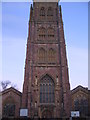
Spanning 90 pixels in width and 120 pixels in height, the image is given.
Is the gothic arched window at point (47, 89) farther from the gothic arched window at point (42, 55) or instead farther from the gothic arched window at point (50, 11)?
the gothic arched window at point (50, 11)

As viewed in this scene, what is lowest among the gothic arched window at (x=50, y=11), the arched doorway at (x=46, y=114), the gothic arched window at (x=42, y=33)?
the arched doorway at (x=46, y=114)

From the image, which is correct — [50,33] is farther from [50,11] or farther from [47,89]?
[47,89]

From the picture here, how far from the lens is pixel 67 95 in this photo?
34719 millimetres

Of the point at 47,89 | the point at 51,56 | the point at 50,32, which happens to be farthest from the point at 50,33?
the point at 47,89

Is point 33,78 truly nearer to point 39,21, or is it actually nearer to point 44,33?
point 44,33

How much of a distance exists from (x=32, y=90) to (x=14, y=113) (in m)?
6.28

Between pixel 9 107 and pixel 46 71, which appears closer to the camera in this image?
pixel 9 107

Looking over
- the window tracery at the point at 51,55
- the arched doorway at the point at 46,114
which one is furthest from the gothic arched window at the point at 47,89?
the window tracery at the point at 51,55

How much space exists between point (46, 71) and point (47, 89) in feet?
13.0

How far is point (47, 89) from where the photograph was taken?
36000mm

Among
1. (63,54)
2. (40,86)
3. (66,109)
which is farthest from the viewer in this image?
(63,54)

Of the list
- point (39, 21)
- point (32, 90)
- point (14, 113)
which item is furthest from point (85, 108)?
point (39, 21)

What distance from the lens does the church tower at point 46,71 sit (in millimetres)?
34156

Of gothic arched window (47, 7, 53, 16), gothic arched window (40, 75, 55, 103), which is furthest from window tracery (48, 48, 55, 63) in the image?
gothic arched window (47, 7, 53, 16)
